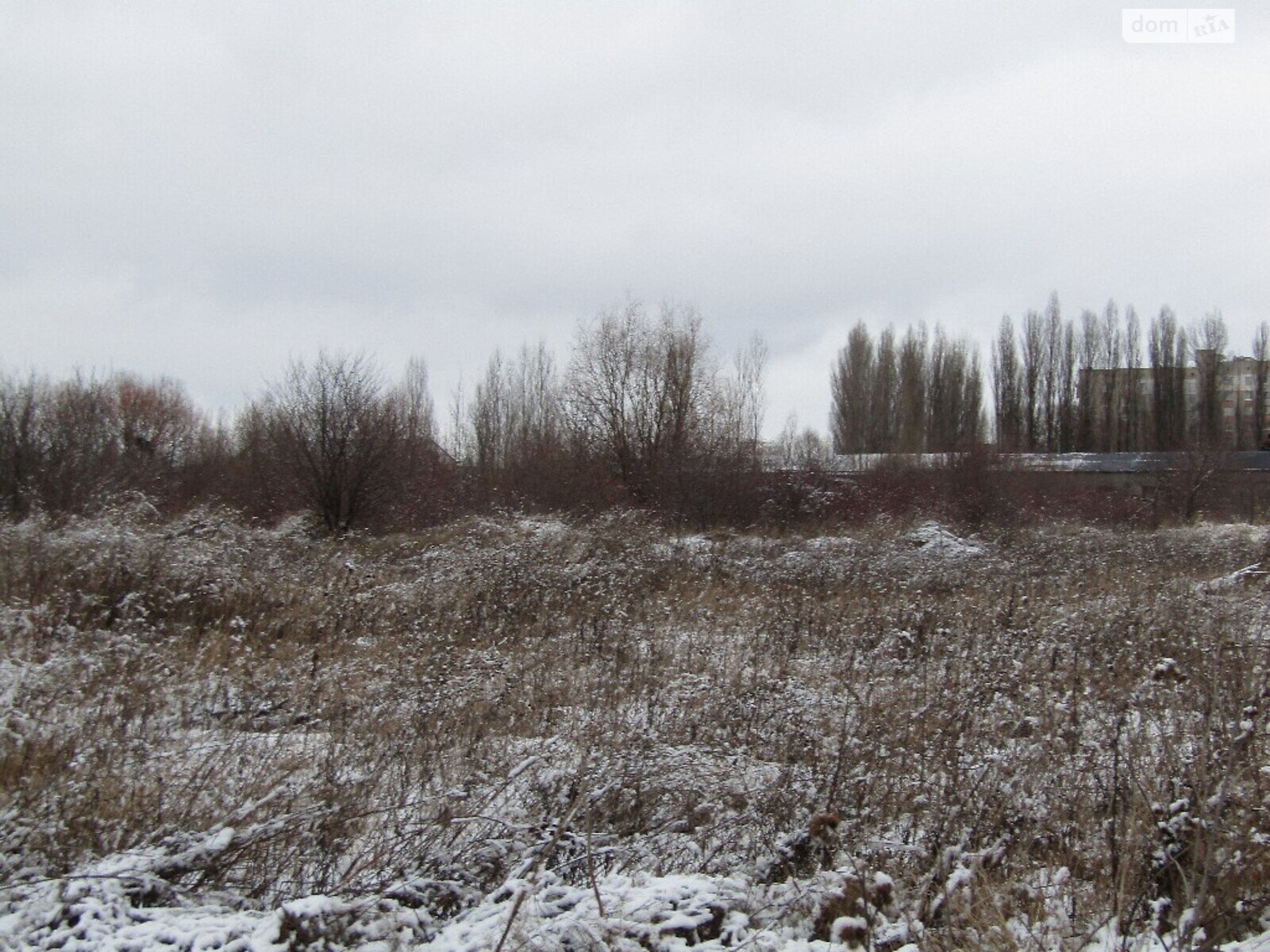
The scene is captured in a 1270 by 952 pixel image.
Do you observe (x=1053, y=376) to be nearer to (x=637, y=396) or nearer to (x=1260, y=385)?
(x=1260, y=385)

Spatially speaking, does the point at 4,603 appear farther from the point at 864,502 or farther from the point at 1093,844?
the point at 864,502

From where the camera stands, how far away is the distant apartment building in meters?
44.2

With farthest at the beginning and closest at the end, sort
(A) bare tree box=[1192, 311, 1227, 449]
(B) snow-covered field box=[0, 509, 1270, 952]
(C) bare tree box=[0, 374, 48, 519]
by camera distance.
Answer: (A) bare tree box=[1192, 311, 1227, 449] → (C) bare tree box=[0, 374, 48, 519] → (B) snow-covered field box=[0, 509, 1270, 952]

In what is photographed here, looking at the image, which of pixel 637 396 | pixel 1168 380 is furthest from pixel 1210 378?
pixel 637 396

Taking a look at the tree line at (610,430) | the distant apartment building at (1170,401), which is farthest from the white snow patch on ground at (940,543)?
the distant apartment building at (1170,401)

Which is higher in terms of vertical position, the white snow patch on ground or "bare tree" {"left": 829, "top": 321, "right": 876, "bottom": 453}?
"bare tree" {"left": 829, "top": 321, "right": 876, "bottom": 453}

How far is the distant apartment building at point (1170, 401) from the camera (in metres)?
44.2

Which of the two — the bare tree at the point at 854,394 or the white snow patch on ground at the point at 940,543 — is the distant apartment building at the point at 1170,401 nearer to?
the bare tree at the point at 854,394

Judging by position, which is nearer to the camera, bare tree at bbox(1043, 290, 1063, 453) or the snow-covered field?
the snow-covered field

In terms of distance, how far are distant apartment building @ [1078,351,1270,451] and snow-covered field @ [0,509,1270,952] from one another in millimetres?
39183

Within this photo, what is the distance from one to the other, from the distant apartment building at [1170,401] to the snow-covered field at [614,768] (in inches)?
1543

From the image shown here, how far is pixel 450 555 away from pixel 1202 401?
143ft

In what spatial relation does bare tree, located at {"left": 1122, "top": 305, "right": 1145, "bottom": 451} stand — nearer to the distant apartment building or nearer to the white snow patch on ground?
the distant apartment building

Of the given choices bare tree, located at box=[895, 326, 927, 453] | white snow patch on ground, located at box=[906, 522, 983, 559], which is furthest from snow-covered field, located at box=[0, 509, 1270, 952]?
bare tree, located at box=[895, 326, 927, 453]
